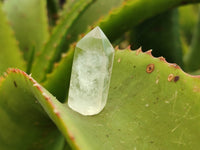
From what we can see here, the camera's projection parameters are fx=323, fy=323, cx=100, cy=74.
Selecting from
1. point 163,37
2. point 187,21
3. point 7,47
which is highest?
point 7,47

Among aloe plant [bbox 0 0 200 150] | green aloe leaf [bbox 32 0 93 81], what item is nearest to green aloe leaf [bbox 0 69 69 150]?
aloe plant [bbox 0 0 200 150]

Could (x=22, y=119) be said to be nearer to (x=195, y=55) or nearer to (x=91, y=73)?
(x=91, y=73)

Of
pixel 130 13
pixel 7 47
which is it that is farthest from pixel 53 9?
pixel 130 13

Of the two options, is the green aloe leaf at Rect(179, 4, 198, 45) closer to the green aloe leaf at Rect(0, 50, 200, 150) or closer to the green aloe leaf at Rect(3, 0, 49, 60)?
the green aloe leaf at Rect(3, 0, 49, 60)

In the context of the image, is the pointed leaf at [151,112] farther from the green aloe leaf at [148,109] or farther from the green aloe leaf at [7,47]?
the green aloe leaf at [7,47]

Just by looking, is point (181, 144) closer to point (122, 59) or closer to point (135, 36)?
point (122, 59)

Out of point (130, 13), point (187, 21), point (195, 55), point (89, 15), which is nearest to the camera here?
point (130, 13)

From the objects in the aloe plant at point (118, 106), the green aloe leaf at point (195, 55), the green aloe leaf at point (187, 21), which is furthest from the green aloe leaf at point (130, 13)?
the green aloe leaf at point (187, 21)
